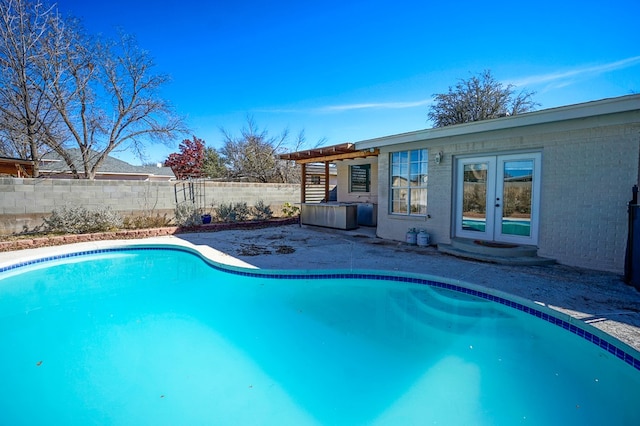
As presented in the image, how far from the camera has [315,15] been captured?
9672mm

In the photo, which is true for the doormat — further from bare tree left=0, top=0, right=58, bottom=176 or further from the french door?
bare tree left=0, top=0, right=58, bottom=176

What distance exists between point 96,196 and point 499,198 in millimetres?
11939

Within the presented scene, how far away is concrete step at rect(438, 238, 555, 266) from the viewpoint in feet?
20.7

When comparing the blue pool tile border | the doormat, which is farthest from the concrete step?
the blue pool tile border

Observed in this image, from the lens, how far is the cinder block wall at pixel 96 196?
9.28 meters

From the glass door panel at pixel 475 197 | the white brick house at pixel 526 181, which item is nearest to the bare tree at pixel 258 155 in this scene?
the white brick house at pixel 526 181

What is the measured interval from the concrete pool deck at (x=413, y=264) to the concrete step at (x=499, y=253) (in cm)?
18

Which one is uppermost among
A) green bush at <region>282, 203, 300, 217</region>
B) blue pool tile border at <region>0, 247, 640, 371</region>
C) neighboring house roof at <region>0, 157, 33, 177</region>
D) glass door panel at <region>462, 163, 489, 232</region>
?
neighboring house roof at <region>0, 157, 33, 177</region>

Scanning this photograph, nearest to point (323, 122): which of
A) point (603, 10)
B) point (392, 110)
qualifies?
point (392, 110)

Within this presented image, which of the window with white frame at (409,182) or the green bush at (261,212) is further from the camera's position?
Result: the green bush at (261,212)

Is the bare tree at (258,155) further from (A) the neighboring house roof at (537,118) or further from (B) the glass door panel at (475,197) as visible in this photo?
(B) the glass door panel at (475,197)

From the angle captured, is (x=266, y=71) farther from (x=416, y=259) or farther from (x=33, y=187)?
(x=416, y=259)

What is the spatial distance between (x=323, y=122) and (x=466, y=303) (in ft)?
65.1

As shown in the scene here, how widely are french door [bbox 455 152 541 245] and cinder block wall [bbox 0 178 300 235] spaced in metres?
9.15
